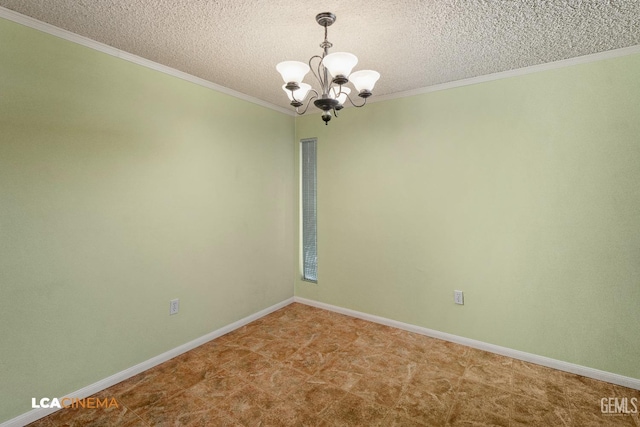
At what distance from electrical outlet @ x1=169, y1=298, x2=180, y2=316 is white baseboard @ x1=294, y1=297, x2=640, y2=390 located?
1.78m

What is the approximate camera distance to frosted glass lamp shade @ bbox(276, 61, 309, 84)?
157 centimetres

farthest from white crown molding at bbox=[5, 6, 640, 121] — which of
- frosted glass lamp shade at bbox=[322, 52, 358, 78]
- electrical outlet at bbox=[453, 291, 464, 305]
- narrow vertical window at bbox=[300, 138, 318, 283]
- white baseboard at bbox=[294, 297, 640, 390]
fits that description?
white baseboard at bbox=[294, 297, 640, 390]

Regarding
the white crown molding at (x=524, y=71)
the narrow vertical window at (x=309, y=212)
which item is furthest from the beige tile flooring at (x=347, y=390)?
the white crown molding at (x=524, y=71)

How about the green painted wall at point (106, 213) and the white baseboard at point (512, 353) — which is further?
the white baseboard at point (512, 353)

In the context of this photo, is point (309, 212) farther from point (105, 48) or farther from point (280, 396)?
point (105, 48)

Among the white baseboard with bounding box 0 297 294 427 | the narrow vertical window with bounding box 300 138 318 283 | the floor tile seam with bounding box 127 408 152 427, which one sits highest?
the narrow vertical window with bounding box 300 138 318 283

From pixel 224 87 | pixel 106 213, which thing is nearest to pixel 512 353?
pixel 106 213

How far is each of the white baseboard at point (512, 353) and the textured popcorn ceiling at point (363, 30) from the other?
2.42 meters

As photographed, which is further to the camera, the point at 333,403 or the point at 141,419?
the point at 333,403

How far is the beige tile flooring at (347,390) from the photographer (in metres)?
1.87

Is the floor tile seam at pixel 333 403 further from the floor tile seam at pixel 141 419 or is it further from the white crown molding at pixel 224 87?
the white crown molding at pixel 224 87

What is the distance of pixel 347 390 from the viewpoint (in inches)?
84.6

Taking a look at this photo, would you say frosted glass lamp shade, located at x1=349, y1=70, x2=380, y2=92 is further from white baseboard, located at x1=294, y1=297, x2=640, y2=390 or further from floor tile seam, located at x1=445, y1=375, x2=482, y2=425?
white baseboard, located at x1=294, y1=297, x2=640, y2=390

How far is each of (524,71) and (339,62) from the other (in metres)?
1.97
